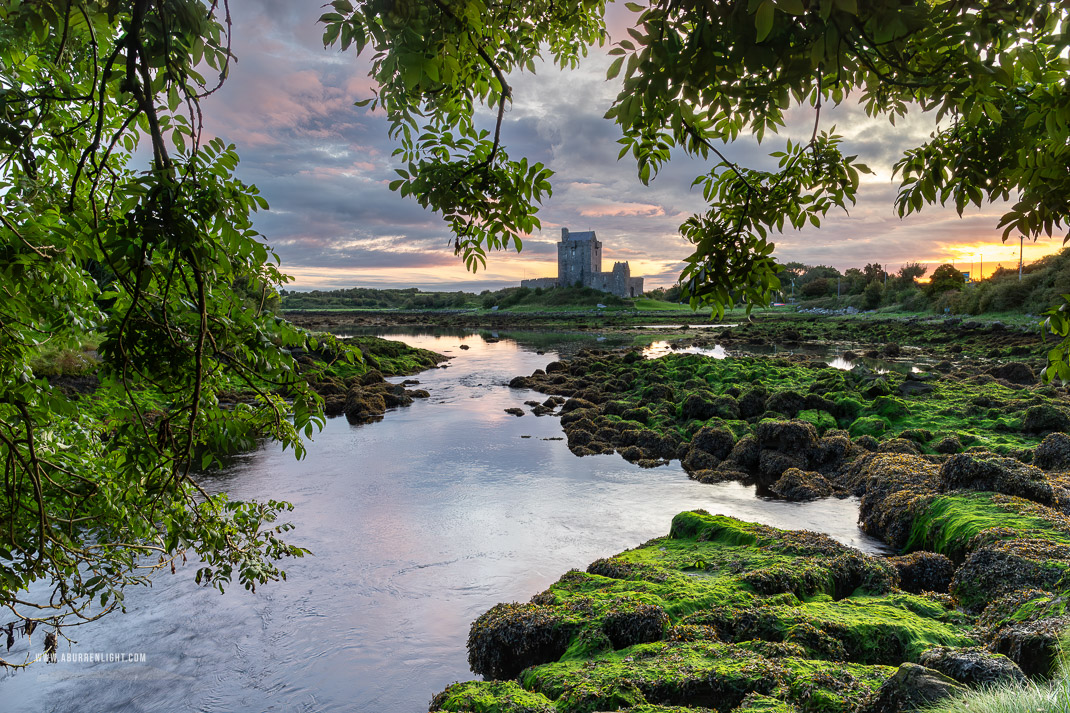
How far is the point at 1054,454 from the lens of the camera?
895cm

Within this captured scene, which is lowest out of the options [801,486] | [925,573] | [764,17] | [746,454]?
[801,486]

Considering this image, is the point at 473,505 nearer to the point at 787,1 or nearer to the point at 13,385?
the point at 13,385

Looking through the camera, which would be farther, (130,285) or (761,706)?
(761,706)

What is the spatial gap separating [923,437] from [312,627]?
1224 cm

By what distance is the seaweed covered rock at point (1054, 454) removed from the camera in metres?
8.80

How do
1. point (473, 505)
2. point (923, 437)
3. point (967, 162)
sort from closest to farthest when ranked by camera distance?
point (967, 162)
point (473, 505)
point (923, 437)

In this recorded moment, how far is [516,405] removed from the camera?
830 inches

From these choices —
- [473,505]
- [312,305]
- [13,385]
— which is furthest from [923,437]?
[312,305]

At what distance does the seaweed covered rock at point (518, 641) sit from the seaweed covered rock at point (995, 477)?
623cm

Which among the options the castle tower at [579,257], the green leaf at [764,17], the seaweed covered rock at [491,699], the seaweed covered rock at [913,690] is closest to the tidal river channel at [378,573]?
the seaweed covered rock at [491,699]

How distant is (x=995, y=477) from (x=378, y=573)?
8.85 m

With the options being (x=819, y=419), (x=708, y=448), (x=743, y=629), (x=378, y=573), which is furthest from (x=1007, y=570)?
(x=819, y=419)

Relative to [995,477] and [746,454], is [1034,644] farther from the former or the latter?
[746,454]

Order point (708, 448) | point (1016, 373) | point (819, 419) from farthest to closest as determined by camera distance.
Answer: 1. point (1016, 373)
2. point (819, 419)
3. point (708, 448)
